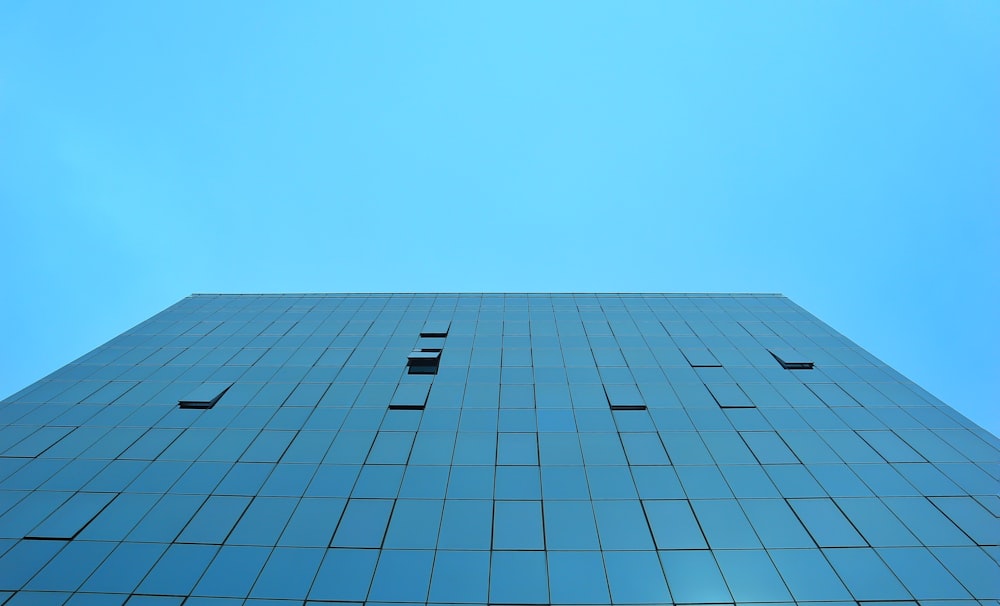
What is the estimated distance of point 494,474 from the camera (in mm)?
16234

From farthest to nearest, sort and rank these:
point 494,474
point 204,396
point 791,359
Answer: point 791,359 → point 204,396 → point 494,474

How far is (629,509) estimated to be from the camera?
48.8 ft

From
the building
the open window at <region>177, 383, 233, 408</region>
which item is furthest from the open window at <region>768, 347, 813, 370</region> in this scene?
the open window at <region>177, 383, 233, 408</region>

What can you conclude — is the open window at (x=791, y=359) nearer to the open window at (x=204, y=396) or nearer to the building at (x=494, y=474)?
the building at (x=494, y=474)

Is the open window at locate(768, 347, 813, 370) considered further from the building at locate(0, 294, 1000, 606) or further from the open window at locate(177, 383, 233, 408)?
the open window at locate(177, 383, 233, 408)

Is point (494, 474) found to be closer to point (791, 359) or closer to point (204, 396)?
point (204, 396)

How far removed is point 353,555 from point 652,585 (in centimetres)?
790

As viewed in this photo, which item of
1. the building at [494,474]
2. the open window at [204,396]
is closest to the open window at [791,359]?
the building at [494,474]

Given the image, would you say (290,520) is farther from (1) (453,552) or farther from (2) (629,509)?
(2) (629,509)

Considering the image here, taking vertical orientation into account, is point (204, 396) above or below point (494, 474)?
above

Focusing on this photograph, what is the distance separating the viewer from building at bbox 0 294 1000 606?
12.8 metres

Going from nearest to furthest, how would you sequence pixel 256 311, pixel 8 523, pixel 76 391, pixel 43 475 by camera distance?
pixel 8 523, pixel 43 475, pixel 76 391, pixel 256 311

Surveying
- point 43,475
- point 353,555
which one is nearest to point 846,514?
point 353,555

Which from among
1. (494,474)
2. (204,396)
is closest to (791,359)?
(494,474)
